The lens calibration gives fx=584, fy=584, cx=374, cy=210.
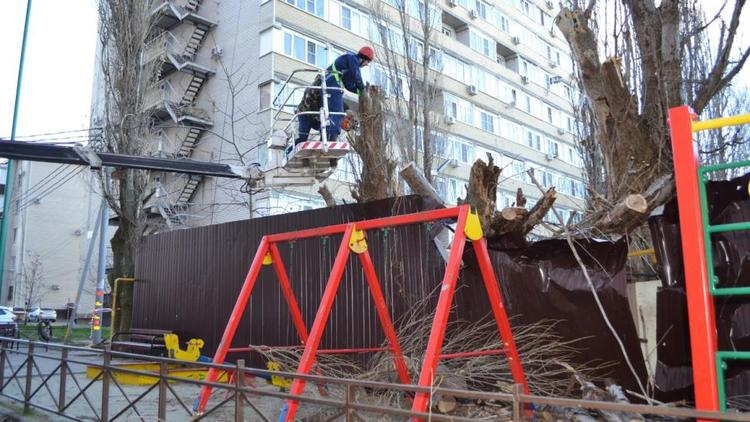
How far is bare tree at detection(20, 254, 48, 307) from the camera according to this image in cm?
3923

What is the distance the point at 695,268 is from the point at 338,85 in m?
5.61

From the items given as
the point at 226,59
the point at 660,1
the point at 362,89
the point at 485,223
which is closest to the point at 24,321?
the point at 226,59

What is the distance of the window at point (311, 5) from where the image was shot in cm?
2284

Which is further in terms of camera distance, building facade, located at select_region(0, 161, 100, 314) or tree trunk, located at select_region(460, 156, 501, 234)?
building facade, located at select_region(0, 161, 100, 314)

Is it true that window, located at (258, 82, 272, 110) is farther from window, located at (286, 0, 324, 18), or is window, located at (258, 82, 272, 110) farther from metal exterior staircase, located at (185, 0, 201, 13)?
metal exterior staircase, located at (185, 0, 201, 13)

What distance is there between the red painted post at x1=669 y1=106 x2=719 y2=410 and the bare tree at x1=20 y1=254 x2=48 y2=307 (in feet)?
139

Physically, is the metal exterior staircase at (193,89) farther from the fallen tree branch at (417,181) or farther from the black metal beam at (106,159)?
the fallen tree branch at (417,181)

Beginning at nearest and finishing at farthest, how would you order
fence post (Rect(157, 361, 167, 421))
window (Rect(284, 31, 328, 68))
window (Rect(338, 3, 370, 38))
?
fence post (Rect(157, 361, 167, 421)), window (Rect(284, 31, 328, 68)), window (Rect(338, 3, 370, 38))

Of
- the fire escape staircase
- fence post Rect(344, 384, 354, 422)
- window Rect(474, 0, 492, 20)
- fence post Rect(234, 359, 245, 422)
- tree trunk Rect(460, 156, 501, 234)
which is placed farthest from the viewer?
window Rect(474, 0, 492, 20)

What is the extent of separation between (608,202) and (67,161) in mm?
7918

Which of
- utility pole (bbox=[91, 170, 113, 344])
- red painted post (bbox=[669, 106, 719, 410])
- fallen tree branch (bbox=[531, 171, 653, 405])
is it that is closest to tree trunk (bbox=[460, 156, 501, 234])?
fallen tree branch (bbox=[531, 171, 653, 405])

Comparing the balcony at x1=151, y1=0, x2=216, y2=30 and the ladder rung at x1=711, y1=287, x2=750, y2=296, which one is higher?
the balcony at x1=151, y1=0, x2=216, y2=30

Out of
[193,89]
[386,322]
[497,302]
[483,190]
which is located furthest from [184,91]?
[497,302]


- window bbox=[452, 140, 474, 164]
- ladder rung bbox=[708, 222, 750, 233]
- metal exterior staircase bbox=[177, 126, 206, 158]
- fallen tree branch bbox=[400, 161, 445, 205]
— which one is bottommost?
ladder rung bbox=[708, 222, 750, 233]
